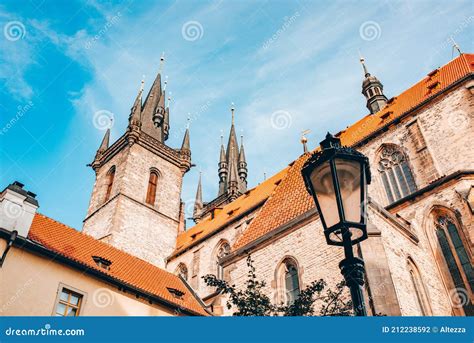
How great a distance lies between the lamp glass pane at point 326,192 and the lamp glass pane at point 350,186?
0.09 metres

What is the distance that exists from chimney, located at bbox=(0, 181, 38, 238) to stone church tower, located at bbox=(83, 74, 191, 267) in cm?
1306

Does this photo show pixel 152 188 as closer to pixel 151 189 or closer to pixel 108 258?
pixel 151 189

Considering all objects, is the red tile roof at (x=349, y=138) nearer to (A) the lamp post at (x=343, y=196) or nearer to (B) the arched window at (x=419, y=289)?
(B) the arched window at (x=419, y=289)

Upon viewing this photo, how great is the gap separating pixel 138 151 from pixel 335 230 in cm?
2752

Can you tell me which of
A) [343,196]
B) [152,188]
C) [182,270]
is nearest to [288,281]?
[343,196]

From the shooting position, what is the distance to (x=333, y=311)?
6832mm

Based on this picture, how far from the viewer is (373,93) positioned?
2605 cm

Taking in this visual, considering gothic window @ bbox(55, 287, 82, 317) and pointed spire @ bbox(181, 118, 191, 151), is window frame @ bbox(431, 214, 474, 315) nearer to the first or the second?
gothic window @ bbox(55, 287, 82, 317)

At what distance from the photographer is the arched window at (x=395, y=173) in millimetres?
17672

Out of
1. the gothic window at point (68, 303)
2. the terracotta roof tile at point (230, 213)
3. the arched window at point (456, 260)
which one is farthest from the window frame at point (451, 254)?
Result: the gothic window at point (68, 303)

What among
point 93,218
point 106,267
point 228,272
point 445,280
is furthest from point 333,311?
point 93,218

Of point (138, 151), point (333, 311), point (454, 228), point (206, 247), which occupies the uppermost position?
point (138, 151)
